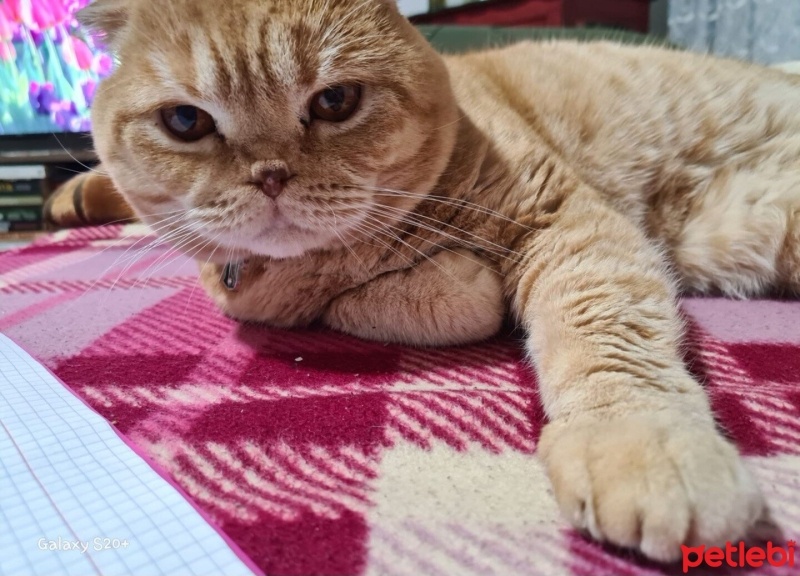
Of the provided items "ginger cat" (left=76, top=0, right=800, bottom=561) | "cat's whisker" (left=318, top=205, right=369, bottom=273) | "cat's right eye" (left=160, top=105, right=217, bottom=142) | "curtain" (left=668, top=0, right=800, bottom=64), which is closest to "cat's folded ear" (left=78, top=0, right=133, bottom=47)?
"ginger cat" (left=76, top=0, right=800, bottom=561)

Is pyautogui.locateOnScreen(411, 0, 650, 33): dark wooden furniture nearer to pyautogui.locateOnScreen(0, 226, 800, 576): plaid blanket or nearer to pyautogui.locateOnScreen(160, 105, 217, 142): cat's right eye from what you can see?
pyautogui.locateOnScreen(0, 226, 800, 576): plaid blanket

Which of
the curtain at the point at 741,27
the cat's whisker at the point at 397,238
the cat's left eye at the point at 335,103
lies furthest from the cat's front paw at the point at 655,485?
the curtain at the point at 741,27

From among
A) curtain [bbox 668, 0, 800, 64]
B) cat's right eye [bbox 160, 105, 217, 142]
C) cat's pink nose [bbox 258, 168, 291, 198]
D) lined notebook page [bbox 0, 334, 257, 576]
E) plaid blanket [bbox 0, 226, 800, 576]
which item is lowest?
plaid blanket [bbox 0, 226, 800, 576]

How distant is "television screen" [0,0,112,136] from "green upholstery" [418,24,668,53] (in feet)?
6.85

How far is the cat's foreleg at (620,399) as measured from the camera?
484 mm

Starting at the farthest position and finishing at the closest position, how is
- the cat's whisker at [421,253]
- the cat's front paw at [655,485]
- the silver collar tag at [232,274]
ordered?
the silver collar tag at [232,274]
the cat's whisker at [421,253]
the cat's front paw at [655,485]

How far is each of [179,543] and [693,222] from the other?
1.18m

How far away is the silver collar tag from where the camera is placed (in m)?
1.06

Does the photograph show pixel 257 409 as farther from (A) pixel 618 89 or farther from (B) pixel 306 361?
(A) pixel 618 89

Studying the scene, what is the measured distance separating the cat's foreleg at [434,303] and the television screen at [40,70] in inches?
121

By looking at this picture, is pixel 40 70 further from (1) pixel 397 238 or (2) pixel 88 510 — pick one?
(2) pixel 88 510

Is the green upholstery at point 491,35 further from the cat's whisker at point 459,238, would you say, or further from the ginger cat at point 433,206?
the cat's whisker at point 459,238

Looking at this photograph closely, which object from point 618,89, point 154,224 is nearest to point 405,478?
point 154,224

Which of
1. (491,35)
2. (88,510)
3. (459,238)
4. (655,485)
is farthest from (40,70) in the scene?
(655,485)
